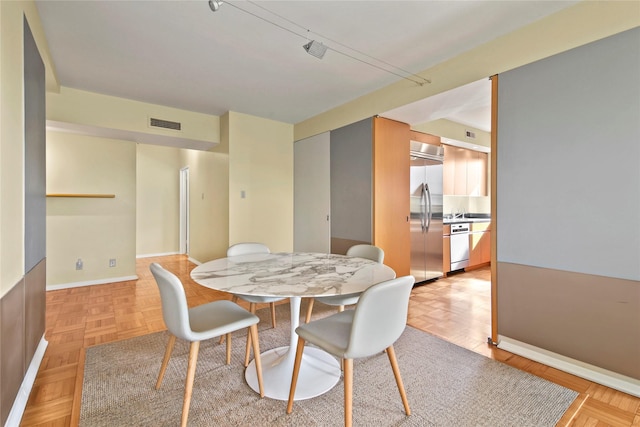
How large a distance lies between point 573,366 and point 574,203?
1.09m

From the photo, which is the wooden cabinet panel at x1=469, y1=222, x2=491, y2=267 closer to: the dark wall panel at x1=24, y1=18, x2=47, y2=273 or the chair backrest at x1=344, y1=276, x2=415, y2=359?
the chair backrest at x1=344, y1=276, x2=415, y2=359

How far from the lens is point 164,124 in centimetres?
393

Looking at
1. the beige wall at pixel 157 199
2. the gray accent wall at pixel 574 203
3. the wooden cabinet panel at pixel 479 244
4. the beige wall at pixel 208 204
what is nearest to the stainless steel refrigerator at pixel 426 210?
the wooden cabinet panel at pixel 479 244

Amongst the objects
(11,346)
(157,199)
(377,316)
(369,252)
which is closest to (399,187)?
(369,252)

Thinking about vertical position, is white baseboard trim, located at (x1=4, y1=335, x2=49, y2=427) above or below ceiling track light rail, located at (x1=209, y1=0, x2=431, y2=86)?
below

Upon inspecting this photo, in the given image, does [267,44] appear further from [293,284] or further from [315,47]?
[293,284]

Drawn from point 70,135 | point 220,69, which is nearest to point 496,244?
point 220,69

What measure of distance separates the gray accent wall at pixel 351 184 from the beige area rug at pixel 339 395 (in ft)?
5.48

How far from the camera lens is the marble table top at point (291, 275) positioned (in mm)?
1471

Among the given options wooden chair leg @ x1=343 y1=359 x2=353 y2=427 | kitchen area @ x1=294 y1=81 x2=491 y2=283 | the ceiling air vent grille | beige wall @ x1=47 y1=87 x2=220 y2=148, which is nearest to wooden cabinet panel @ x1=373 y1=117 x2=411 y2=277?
kitchen area @ x1=294 y1=81 x2=491 y2=283

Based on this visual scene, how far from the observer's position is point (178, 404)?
1653mm

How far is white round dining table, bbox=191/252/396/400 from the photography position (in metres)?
1.50

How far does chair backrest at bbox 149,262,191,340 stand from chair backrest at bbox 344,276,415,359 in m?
0.81

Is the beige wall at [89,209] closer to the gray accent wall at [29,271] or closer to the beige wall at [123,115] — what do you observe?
the beige wall at [123,115]
